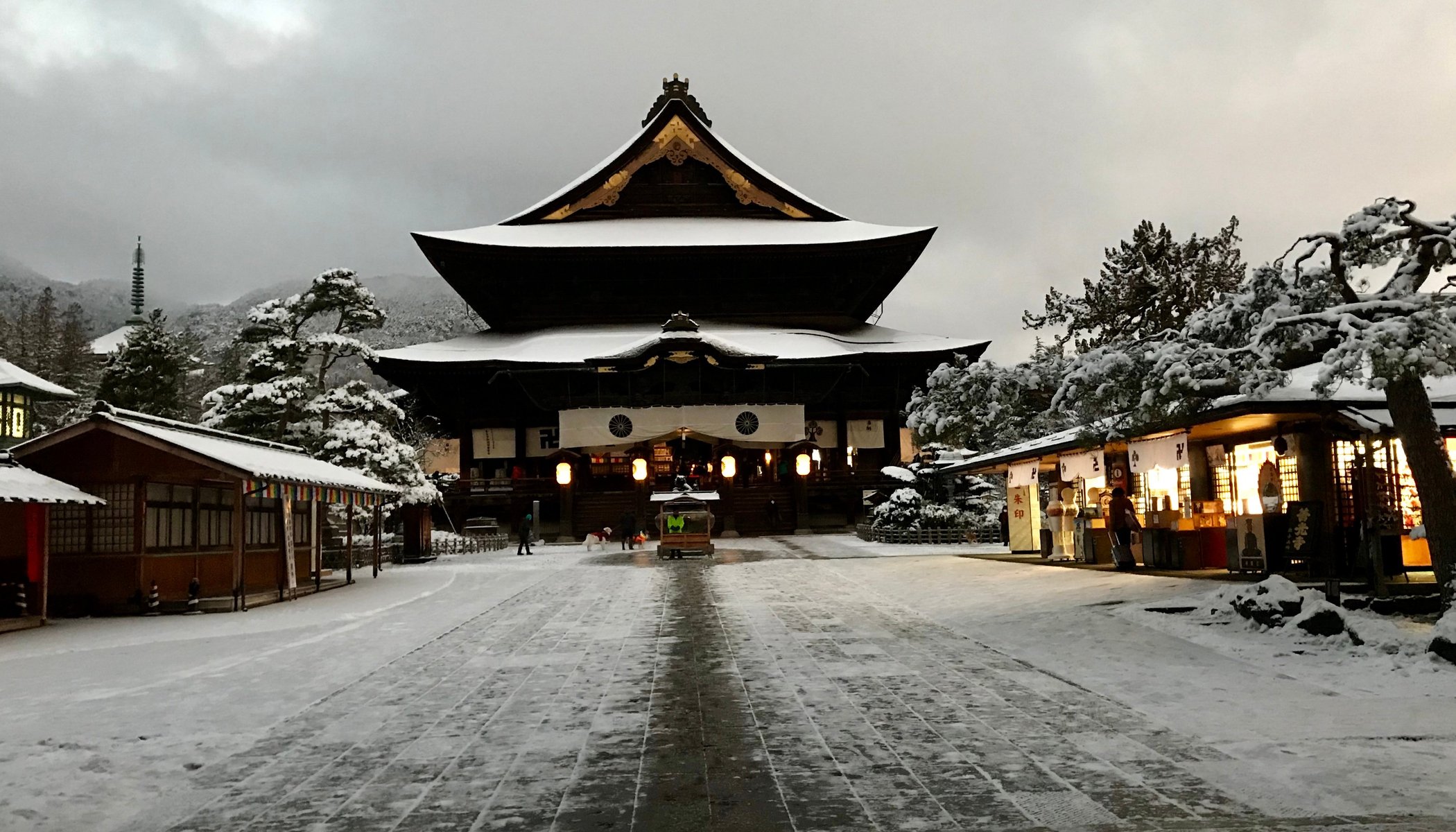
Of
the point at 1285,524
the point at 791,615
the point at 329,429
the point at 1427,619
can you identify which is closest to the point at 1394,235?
the point at 1427,619

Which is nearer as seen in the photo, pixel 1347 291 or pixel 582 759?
pixel 582 759

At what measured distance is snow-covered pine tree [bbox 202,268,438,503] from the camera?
25.3 meters

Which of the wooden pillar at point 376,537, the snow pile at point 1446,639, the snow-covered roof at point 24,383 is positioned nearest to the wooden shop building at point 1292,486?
the snow pile at point 1446,639

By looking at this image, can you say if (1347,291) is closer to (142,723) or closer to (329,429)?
(142,723)

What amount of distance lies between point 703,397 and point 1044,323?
15.9 m

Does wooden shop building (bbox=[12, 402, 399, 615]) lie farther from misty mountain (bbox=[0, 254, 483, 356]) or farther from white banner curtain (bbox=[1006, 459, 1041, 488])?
misty mountain (bbox=[0, 254, 483, 356])

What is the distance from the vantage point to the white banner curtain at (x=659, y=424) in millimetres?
37250

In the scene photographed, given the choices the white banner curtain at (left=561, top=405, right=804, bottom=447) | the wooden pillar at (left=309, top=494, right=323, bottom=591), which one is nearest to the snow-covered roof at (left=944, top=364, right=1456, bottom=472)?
the wooden pillar at (left=309, top=494, right=323, bottom=591)

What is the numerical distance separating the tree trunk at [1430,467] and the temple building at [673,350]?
2158 cm

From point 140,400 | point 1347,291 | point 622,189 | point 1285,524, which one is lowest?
point 1285,524

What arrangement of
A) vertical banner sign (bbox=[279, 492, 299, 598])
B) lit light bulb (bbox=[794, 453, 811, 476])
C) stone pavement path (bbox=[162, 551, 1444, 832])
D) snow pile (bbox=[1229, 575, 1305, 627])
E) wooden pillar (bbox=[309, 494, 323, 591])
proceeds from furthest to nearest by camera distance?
lit light bulb (bbox=[794, 453, 811, 476]) → wooden pillar (bbox=[309, 494, 323, 591]) → vertical banner sign (bbox=[279, 492, 299, 598]) → snow pile (bbox=[1229, 575, 1305, 627]) → stone pavement path (bbox=[162, 551, 1444, 832])

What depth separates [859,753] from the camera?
6184 mm

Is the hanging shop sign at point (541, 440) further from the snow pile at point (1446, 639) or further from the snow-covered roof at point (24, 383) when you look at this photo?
the snow pile at point (1446, 639)

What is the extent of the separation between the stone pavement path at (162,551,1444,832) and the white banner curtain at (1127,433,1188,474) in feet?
25.9
